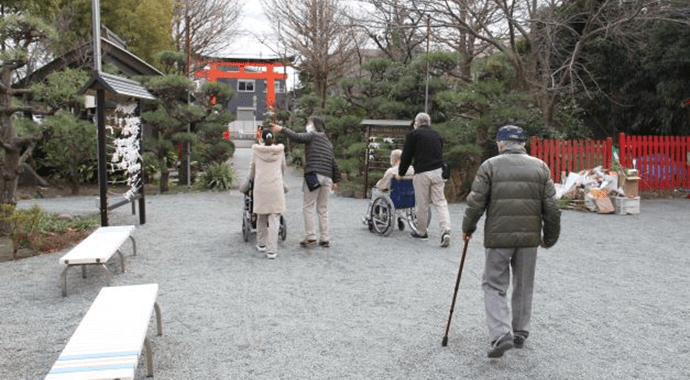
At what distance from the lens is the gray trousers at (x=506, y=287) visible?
156 inches

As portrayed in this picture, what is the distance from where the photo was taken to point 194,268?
261 inches

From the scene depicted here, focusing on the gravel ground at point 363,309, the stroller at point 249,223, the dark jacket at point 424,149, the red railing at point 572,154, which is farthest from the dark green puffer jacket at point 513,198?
the red railing at point 572,154

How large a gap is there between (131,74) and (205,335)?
13295mm

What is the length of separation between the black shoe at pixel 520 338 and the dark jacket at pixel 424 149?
153 inches

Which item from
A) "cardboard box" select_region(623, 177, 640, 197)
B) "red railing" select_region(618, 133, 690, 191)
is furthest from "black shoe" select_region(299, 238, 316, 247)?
"red railing" select_region(618, 133, 690, 191)

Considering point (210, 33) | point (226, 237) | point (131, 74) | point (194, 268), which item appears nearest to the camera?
point (194, 268)

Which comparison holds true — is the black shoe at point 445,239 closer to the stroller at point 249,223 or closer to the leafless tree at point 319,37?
the stroller at point 249,223

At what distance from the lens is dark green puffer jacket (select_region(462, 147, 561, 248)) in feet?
13.1

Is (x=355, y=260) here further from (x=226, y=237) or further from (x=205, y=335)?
(x=205, y=335)

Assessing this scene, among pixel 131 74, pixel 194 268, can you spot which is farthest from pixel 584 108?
pixel 194 268

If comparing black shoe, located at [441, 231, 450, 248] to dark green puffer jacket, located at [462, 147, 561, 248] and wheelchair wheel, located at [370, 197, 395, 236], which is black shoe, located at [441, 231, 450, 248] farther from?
dark green puffer jacket, located at [462, 147, 561, 248]

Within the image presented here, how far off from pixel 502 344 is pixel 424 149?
4.21 m

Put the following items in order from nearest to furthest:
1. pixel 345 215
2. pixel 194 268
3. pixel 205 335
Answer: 1. pixel 205 335
2. pixel 194 268
3. pixel 345 215

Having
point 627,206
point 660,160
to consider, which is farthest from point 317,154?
point 660,160
